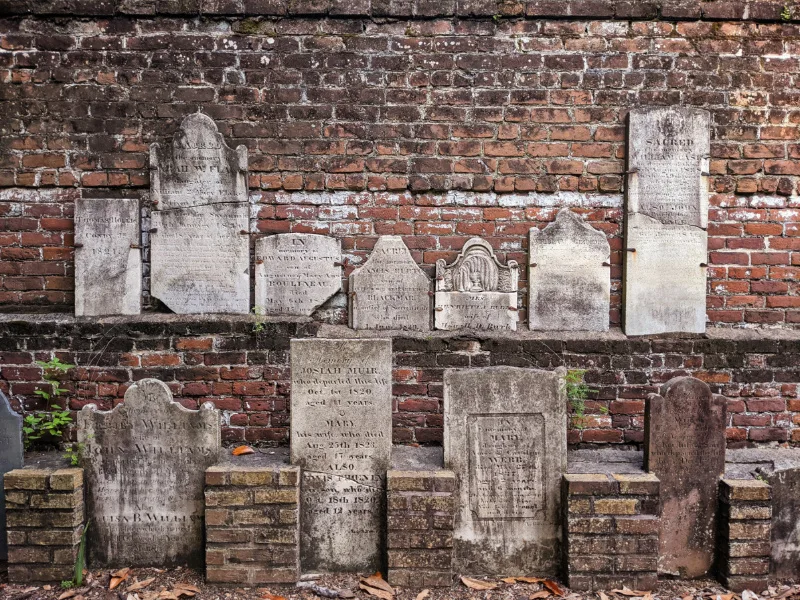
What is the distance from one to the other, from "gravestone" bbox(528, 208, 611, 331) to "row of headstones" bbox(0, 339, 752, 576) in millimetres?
1119

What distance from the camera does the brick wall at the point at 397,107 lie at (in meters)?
4.24

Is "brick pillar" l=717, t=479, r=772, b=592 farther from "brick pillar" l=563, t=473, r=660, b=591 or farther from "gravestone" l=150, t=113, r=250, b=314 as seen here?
"gravestone" l=150, t=113, r=250, b=314

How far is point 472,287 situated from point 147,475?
2392 millimetres

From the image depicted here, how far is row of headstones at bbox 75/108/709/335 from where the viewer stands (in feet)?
13.9

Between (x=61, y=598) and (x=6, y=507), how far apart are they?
562mm

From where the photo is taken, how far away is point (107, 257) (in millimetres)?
4254

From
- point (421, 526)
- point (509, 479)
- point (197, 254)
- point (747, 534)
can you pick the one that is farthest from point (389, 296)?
point (747, 534)

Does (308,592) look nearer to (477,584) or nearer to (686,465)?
(477,584)

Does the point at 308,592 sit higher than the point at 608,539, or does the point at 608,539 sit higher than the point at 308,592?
the point at 608,539

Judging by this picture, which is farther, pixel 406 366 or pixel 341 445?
pixel 406 366

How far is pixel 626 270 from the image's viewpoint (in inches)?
169

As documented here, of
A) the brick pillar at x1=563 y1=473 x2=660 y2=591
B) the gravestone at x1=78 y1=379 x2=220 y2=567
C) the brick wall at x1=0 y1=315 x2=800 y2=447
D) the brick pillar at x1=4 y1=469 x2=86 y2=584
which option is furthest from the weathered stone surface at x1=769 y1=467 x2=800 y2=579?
the brick pillar at x1=4 y1=469 x2=86 y2=584

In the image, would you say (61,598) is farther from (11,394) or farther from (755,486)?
(755,486)

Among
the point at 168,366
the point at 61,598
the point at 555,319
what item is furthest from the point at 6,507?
the point at 555,319
